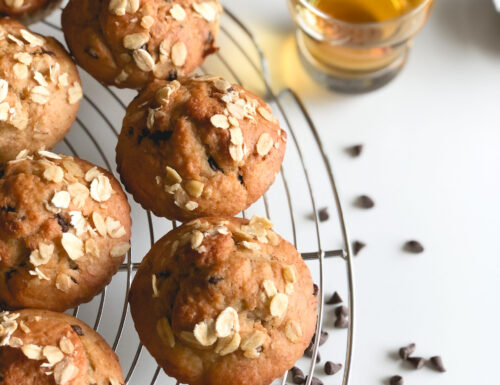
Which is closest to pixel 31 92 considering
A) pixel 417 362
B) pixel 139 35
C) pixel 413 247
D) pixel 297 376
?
pixel 139 35

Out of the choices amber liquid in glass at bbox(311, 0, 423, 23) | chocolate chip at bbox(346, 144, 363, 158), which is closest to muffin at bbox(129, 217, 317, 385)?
chocolate chip at bbox(346, 144, 363, 158)

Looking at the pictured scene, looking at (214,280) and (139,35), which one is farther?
(139,35)

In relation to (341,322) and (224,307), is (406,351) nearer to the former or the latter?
(341,322)

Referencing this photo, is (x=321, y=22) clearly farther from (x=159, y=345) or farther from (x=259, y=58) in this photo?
(x=159, y=345)

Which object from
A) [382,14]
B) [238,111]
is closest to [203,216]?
[238,111]

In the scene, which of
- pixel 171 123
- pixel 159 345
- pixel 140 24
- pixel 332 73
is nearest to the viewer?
pixel 159 345
